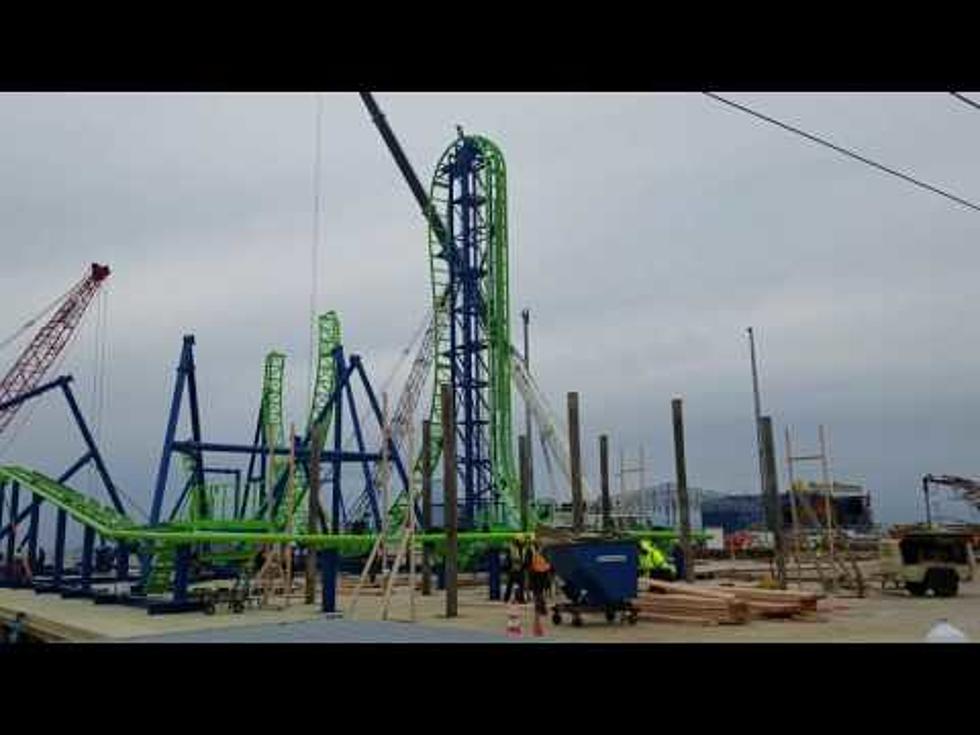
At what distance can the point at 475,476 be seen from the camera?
3581 centimetres

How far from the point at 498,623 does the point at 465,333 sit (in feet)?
71.2

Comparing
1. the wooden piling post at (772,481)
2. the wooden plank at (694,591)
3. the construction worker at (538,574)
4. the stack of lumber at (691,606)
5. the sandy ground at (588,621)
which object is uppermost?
the wooden piling post at (772,481)

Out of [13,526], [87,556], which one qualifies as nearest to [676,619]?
[87,556]

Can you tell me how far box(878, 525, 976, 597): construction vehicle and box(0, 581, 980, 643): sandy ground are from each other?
0.42m

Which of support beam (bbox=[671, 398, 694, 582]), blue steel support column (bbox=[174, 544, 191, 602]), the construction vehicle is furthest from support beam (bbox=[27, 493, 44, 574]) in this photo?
the construction vehicle

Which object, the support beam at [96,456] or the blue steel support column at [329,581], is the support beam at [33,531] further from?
the blue steel support column at [329,581]

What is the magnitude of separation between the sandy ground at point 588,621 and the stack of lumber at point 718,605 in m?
0.27

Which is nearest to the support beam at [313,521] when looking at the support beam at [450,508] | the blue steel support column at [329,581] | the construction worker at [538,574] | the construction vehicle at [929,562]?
the blue steel support column at [329,581]

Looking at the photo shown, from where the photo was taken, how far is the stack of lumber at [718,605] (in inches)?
600

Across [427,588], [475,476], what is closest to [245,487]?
[475,476]

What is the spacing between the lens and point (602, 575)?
15383 millimetres

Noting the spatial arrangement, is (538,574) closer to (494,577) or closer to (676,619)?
(676,619)
